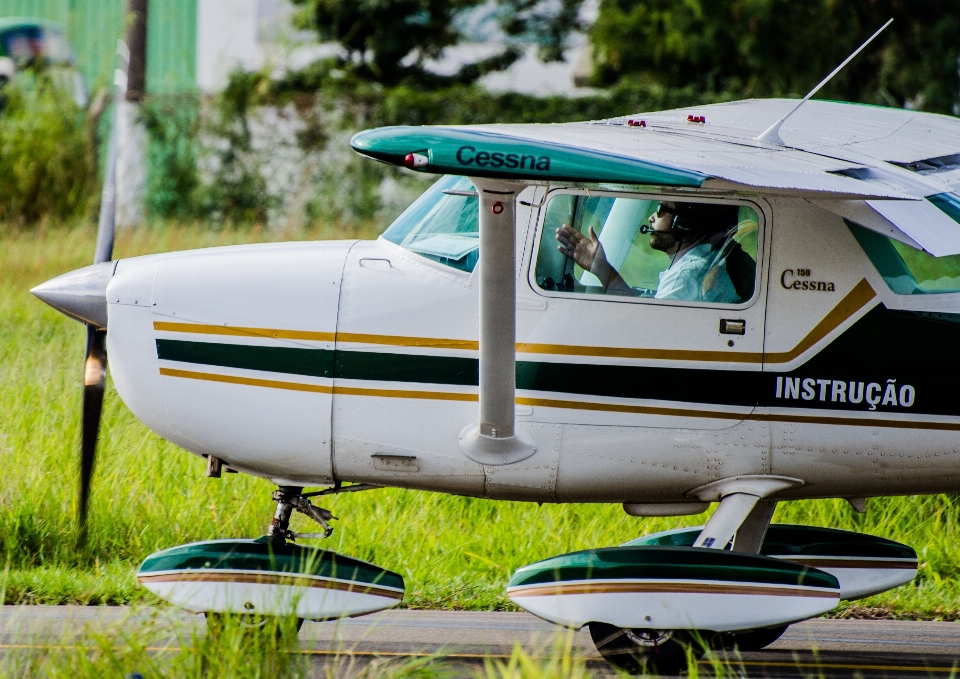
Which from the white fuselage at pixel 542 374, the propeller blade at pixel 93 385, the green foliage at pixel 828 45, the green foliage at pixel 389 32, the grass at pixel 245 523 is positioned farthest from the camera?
the green foliage at pixel 389 32

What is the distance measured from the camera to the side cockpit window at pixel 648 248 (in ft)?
16.5

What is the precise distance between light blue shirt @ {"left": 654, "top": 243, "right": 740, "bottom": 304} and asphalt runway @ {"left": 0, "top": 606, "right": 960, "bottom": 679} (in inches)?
63.9

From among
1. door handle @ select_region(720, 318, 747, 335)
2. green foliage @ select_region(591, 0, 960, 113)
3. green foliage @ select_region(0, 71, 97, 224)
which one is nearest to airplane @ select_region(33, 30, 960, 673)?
door handle @ select_region(720, 318, 747, 335)

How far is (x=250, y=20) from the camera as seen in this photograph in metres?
23.2

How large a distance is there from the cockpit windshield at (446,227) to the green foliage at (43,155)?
36.9 feet

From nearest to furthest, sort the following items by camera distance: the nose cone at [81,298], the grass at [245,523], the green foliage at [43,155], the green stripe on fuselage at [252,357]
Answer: the green stripe on fuselage at [252,357] < the nose cone at [81,298] < the grass at [245,523] < the green foliage at [43,155]

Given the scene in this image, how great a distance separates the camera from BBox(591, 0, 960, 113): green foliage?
580 inches

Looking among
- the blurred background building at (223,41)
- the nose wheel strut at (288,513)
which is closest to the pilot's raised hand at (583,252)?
the nose wheel strut at (288,513)

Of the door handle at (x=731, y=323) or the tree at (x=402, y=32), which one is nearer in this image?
the door handle at (x=731, y=323)

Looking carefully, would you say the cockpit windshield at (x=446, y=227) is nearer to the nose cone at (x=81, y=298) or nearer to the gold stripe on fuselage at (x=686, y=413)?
the gold stripe on fuselage at (x=686, y=413)

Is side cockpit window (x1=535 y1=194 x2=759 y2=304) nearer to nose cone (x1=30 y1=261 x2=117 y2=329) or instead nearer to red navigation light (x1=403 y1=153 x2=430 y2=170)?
red navigation light (x1=403 y1=153 x2=430 y2=170)

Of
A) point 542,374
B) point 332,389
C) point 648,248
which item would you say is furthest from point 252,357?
point 648,248

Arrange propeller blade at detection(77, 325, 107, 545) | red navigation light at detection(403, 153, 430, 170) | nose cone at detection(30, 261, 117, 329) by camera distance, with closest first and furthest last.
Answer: red navigation light at detection(403, 153, 430, 170)
nose cone at detection(30, 261, 117, 329)
propeller blade at detection(77, 325, 107, 545)

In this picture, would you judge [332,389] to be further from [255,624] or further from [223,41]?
[223,41]
